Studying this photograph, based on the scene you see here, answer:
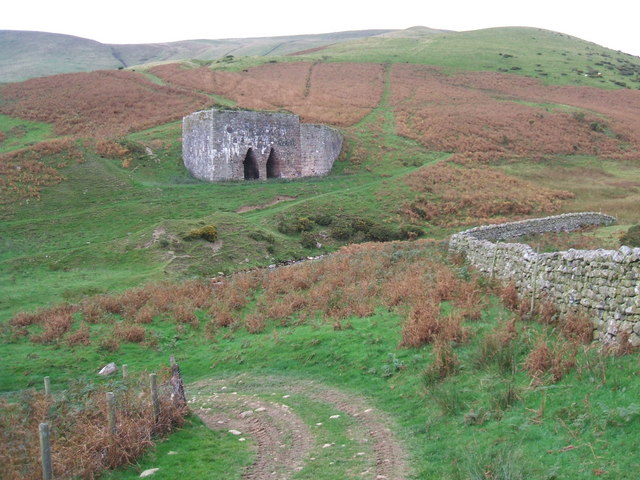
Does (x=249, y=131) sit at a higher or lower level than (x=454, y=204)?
higher

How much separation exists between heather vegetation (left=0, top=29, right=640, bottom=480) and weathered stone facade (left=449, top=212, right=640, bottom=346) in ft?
1.50

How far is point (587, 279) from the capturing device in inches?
433

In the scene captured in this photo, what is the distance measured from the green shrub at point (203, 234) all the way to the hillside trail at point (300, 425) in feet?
58.8

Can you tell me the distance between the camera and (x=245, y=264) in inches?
1185

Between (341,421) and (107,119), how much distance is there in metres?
55.6

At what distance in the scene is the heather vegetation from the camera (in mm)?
8641

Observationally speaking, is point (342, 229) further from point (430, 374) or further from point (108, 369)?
point (430, 374)

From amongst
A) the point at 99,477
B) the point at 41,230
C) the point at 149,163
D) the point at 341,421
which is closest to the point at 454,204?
the point at 149,163

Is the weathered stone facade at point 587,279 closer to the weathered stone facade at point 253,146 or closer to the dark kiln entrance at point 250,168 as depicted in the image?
the weathered stone facade at point 253,146

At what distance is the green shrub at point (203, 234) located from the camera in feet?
103

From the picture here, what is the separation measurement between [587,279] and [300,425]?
21.3 ft

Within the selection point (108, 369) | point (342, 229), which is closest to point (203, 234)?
point (342, 229)

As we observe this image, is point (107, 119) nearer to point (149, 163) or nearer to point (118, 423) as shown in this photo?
point (149, 163)

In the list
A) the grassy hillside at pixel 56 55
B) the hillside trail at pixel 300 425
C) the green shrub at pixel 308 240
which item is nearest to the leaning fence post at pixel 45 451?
the hillside trail at pixel 300 425
